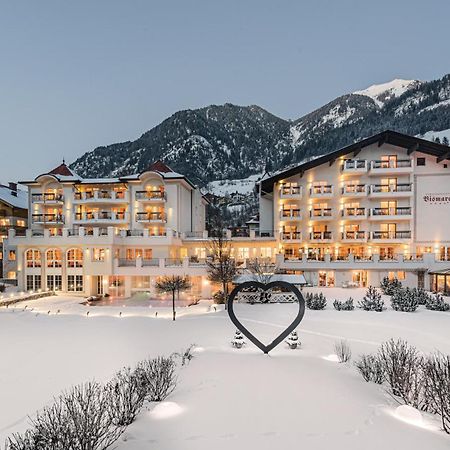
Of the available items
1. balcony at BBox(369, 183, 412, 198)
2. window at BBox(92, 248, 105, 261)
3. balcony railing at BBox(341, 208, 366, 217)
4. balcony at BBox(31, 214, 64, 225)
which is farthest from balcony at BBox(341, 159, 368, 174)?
balcony at BBox(31, 214, 64, 225)

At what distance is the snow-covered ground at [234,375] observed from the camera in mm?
6008

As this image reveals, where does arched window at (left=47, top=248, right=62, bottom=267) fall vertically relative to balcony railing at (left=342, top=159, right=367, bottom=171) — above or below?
below

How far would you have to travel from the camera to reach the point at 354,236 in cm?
3297

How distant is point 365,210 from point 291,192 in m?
8.00

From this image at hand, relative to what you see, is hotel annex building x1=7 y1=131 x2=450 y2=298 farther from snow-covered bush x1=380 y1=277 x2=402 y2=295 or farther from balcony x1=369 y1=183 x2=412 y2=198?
snow-covered bush x1=380 y1=277 x2=402 y2=295

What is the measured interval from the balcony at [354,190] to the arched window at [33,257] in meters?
32.2

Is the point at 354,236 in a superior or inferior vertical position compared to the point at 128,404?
superior

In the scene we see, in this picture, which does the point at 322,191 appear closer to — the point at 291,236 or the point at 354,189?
the point at 354,189

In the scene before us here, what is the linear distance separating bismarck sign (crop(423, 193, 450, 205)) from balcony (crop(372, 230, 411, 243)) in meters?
4.25

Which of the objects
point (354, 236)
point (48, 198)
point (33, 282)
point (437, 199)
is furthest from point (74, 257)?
point (437, 199)

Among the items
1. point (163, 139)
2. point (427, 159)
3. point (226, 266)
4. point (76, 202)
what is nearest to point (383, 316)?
point (226, 266)

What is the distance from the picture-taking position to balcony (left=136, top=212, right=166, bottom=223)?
3550 centimetres

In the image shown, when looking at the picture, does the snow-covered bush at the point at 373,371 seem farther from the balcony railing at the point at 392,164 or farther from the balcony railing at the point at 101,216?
the balcony railing at the point at 101,216

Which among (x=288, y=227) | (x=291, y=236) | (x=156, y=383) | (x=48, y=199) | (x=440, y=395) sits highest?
(x=48, y=199)
